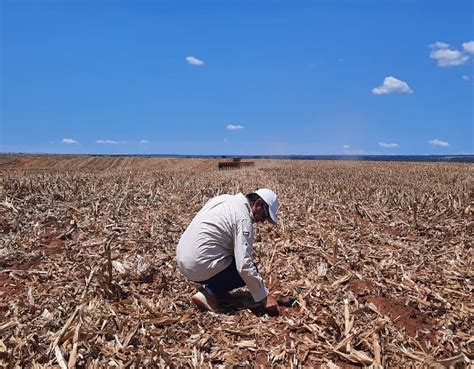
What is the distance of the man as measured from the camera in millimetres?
3992

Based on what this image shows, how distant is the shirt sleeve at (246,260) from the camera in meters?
3.91

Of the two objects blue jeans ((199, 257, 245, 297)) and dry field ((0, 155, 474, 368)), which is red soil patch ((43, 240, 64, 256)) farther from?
blue jeans ((199, 257, 245, 297))

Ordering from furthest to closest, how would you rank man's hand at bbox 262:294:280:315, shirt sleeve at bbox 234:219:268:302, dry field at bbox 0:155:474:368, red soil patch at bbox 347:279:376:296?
red soil patch at bbox 347:279:376:296
man's hand at bbox 262:294:280:315
shirt sleeve at bbox 234:219:268:302
dry field at bbox 0:155:474:368

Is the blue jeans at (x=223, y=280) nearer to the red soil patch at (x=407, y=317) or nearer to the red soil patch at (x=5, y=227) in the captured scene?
the red soil patch at (x=407, y=317)

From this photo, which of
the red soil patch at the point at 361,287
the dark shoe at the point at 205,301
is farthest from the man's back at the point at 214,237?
the red soil patch at the point at 361,287

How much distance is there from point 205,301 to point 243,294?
685 millimetres

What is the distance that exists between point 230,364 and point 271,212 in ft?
4.79

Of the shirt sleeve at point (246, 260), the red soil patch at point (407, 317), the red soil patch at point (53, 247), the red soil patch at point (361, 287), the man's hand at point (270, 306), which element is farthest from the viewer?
the red soil patch at point (53, 247)

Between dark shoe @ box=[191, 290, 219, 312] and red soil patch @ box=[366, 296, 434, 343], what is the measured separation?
1.55 meters

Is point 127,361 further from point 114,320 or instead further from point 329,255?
point 329,255

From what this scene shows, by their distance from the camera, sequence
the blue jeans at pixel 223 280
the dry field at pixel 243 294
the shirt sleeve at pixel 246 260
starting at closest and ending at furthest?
the dry field at pixel 243 294 → the shirt sleeve at pixel 246 260 → the blue jeans at pixel 223 280

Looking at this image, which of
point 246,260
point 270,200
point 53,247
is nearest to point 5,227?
point 53,247

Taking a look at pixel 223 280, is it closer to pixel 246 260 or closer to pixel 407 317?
pixel 246 260

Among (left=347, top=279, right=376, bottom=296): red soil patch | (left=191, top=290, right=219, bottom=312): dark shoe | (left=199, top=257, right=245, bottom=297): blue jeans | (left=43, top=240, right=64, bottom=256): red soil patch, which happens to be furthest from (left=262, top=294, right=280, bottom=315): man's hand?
(left=43, top=240, right=64, bottom=256): red soil patch
